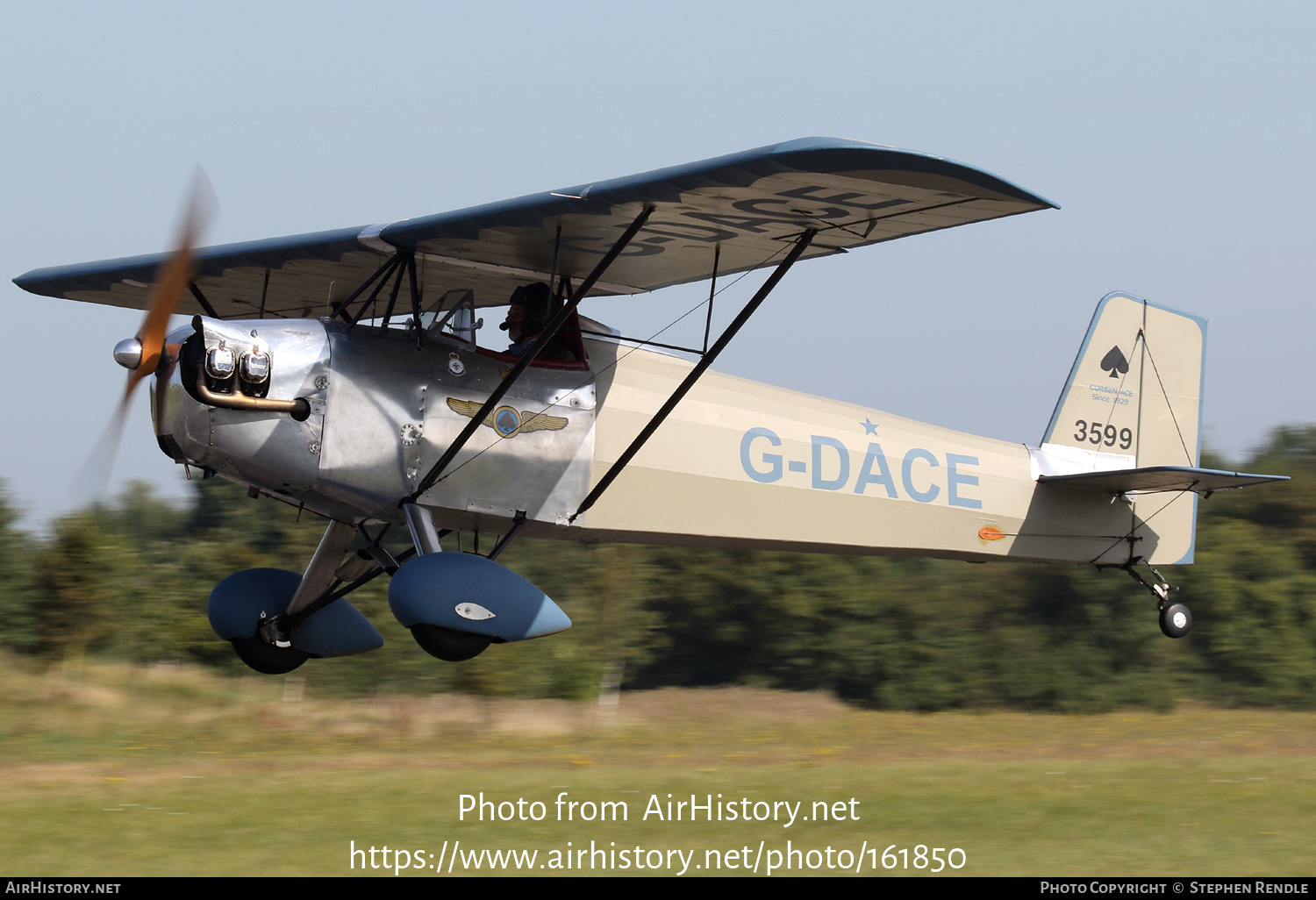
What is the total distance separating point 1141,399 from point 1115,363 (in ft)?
1.37

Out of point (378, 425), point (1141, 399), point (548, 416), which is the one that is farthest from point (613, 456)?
point (1141, 399)

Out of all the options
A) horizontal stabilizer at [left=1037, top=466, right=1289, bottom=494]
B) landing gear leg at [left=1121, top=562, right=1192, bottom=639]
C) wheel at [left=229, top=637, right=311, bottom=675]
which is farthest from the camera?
landing gear leg at [left=1121, top=562, right=1192, bottom=639]

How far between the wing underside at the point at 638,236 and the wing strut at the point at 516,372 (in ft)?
0.81

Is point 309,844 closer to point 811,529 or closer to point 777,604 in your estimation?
point 811,529

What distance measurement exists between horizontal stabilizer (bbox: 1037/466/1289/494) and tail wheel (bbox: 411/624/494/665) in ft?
17.7

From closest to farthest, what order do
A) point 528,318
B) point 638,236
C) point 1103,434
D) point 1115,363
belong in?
point 638,236
point 528,318
point 1103,434
point 1115,363

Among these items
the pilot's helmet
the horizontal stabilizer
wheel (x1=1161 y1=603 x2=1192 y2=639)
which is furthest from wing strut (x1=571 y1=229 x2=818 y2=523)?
wheel (x1=1161 y1=603 x2=1192 y2=639)

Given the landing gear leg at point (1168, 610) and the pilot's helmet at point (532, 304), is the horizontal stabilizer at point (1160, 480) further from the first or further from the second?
the pilot's helmet at point (532, 304)

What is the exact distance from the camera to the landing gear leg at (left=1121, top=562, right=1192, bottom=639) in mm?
11427

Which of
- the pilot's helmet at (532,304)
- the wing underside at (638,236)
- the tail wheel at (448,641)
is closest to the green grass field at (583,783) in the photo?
the tail wheel at (448,641)

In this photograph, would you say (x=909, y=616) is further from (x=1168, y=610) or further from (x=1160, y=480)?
(x=1160, y=480)

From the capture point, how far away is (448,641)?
7.52 m

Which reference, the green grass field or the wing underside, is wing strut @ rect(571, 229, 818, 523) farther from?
the green grass field

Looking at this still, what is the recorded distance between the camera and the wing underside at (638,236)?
6562 mm
